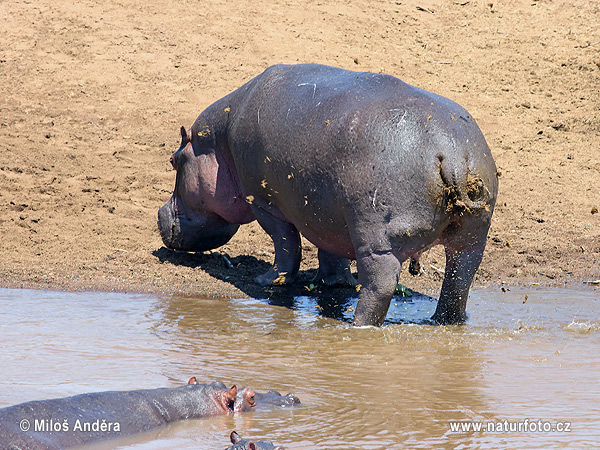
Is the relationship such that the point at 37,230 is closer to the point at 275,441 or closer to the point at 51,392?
the point at 51,392

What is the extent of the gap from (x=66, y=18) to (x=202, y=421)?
1065 cm

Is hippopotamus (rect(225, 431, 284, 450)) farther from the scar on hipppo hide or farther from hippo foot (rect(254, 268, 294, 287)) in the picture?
hippo foot (rect(254, 268, 294, 287))

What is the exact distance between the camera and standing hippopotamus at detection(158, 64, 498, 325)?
5.68 m

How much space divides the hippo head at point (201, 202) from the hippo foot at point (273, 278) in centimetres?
63

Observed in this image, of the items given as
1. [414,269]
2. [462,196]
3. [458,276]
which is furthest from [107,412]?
[414,269]

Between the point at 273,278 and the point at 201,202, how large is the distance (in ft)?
3.69

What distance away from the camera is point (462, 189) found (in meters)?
5.66

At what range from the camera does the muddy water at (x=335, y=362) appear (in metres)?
4.08

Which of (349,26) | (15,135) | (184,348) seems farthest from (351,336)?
(349,26)

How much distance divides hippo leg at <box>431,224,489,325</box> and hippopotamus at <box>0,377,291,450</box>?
2.30m

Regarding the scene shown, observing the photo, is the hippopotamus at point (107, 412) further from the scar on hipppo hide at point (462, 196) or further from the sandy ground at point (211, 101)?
the sandy ground at point (211, 101)

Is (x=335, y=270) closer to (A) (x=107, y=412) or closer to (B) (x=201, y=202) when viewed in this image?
(B) (x=201, y=202)

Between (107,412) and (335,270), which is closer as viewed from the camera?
(107,412)

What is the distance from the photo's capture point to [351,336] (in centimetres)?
595
